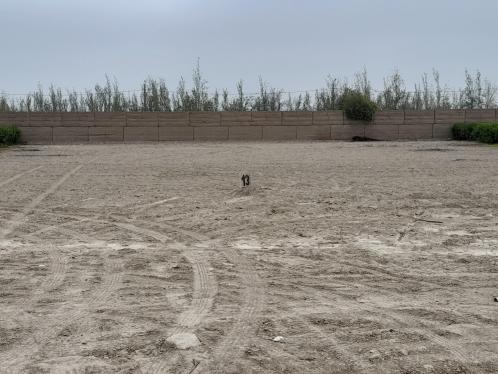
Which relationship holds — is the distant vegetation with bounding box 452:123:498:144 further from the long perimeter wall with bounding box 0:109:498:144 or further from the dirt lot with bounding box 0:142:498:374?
the dirt lot with bounding box 0:142:498:374

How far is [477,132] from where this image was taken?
27.8m

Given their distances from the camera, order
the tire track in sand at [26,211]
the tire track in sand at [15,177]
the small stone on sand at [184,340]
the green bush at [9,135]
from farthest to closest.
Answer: the green bush at [9,135] → the tire track in sand at [15,177] → the tire track in sand at [26,211] → the small stone on sand at [184,340]

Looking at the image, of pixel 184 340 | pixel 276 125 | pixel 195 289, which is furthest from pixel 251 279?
pixel 276 125

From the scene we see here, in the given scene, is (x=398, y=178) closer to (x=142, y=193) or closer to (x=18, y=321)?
(x=142, y=193)

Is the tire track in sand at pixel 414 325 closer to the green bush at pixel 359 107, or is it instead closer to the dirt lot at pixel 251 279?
the dirt lot at pixel 251 279

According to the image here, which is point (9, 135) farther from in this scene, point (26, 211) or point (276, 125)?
point (26, 211)

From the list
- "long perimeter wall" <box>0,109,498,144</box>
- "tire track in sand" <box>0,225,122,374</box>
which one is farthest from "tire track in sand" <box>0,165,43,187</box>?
"long perimeter wall" <box>0,109,498,144</box>

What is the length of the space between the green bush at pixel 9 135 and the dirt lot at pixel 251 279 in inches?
671

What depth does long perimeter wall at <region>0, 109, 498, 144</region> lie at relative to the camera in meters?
31.2

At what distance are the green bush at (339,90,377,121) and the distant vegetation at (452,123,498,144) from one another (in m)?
4.47

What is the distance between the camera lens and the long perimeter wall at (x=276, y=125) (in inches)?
1228

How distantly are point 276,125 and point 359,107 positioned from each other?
455 centimetres

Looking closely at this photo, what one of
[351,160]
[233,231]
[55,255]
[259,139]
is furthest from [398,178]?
[259,139]

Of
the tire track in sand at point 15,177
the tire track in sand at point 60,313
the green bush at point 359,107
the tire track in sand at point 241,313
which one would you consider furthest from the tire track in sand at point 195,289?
the green bush at point 359,107
